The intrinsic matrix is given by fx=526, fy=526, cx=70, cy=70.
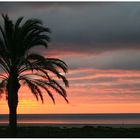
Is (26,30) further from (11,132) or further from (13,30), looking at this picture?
(11,132)

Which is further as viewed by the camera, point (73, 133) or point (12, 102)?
point (73, 133)

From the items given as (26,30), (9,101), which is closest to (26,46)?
(26,30)

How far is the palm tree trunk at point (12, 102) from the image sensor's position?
36688 millimetres

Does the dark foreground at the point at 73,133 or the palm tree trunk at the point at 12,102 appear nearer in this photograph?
the palm tree trunk at the point at 12,102

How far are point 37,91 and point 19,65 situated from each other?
228cm

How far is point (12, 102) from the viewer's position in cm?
3688

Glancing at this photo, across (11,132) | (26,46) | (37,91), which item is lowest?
(11,132)

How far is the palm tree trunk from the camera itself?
36688 millimetres

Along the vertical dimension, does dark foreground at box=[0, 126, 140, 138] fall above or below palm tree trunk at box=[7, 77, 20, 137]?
below

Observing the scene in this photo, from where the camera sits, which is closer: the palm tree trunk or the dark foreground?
the palm tree trunk

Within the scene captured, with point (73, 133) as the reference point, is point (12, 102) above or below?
above

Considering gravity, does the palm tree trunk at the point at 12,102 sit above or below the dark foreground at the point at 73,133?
above

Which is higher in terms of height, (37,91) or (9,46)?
(9,46)

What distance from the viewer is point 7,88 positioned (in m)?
37.3
